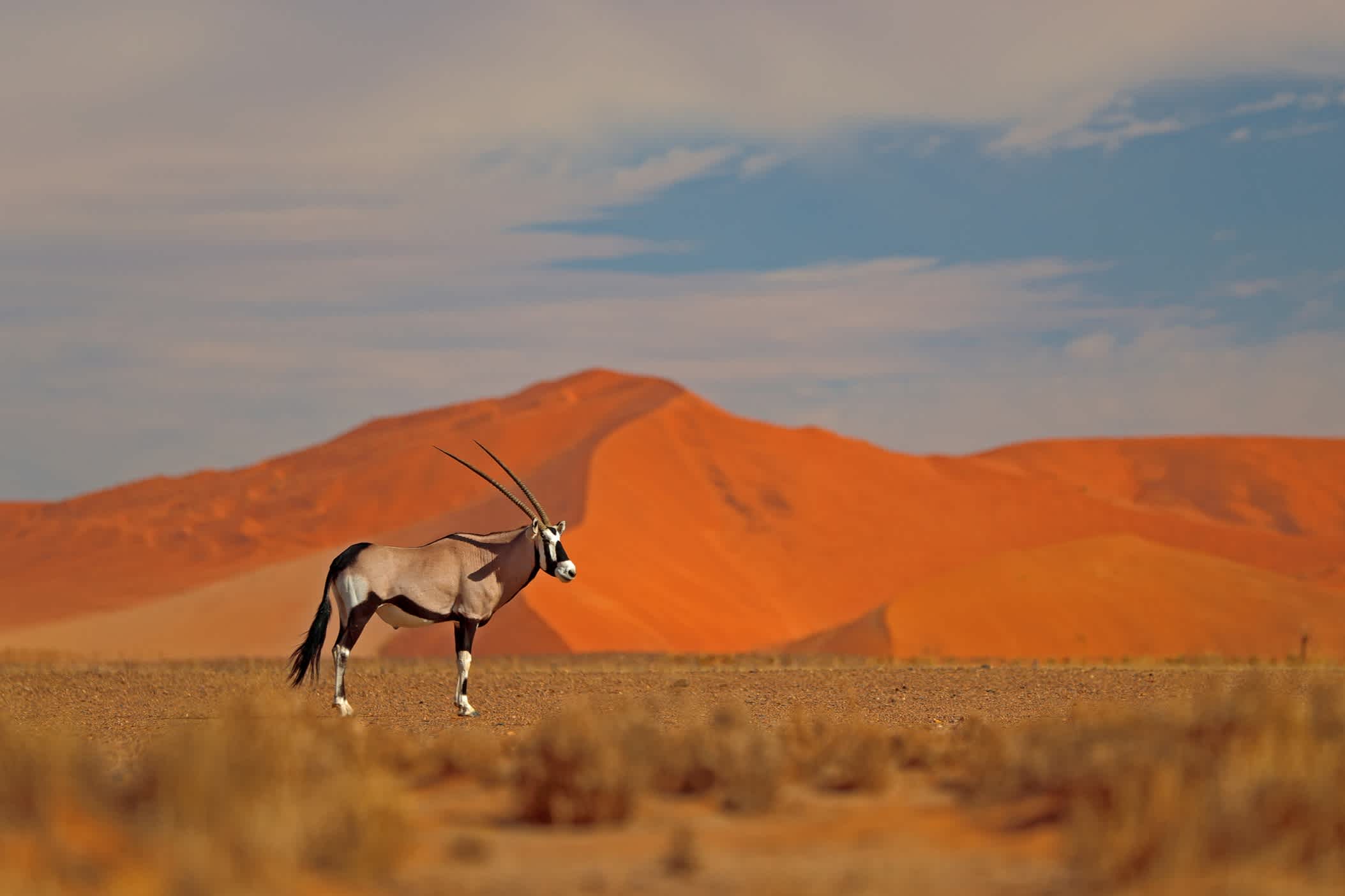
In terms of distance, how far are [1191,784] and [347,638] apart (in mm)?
9807

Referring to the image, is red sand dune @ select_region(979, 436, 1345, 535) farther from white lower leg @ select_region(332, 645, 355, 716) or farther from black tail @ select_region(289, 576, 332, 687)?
white lower leg @ select_region(332, 645, 355, 716)

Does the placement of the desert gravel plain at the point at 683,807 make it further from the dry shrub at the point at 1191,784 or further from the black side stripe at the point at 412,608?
the black side stripe at the point at 412,608

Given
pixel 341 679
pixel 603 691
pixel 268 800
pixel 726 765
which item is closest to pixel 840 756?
pixel 726 765

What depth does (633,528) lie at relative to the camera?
59781 mm

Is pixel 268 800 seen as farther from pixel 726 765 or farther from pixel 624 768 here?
pixel 726 765

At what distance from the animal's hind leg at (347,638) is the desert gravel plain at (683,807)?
3.71 meters

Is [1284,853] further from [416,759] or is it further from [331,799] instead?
[416,759]

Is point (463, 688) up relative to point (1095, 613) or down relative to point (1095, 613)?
up

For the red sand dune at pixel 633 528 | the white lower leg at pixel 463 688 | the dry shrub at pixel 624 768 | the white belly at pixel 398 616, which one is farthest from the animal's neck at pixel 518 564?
the red sand dune at pixel 633 528

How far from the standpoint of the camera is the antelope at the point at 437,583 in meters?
15.3

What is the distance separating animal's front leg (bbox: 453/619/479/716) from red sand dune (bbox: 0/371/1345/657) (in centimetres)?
2475

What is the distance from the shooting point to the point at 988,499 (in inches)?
2830

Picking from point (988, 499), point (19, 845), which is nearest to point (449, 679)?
point (19, 845)

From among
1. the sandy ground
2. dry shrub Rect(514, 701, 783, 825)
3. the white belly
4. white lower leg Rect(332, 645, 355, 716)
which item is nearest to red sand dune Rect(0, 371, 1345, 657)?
the sandy ground
